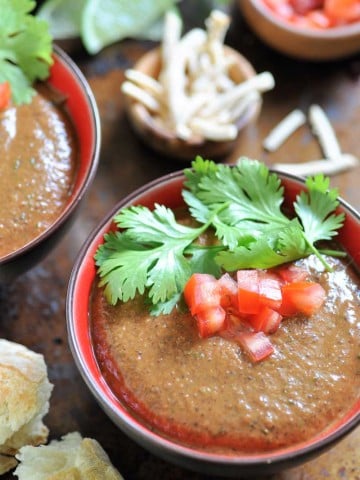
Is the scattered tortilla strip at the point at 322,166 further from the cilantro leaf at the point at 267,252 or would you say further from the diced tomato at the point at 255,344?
the diced tomato at the point at 255,344

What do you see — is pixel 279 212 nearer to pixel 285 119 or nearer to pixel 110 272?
pixel 110 272

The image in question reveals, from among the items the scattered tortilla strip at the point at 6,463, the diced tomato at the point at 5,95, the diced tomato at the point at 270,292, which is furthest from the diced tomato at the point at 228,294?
the diced tomato at the point at 5,95

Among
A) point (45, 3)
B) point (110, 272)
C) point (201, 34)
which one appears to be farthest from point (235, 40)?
point (110, 272)

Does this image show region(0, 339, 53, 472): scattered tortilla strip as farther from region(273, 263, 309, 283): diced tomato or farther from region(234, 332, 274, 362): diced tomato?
region(273, 263, 309, 283): diced tomato

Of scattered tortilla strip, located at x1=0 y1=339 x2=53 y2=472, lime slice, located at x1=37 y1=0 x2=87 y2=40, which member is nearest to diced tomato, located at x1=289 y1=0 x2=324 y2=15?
lime slice, located at x1=37 y1=0 x2=87 y2=40

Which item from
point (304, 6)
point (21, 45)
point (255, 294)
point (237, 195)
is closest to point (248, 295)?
point (255, 294)
